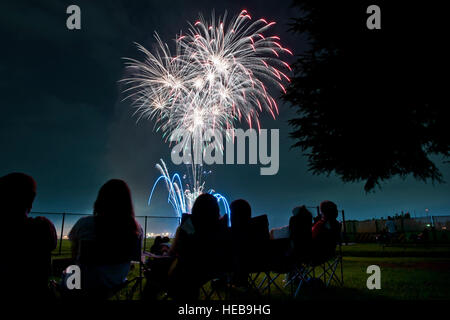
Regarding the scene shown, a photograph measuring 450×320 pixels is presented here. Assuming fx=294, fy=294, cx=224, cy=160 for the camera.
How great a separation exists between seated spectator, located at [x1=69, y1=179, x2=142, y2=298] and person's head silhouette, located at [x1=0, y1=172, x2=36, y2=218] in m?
0.63

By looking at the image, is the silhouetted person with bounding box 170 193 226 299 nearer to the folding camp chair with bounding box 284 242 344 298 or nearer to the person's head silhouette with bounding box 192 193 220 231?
the person's head silhouette with bounding box 192 193 220 231

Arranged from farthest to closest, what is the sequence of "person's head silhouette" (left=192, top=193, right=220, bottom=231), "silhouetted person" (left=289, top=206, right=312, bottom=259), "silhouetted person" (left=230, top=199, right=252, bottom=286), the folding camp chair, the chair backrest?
1. "silhouetted person" (left=289, top=206, right=312, bottom=259)
2. the folding camp chair
3. the chair backrest
4. "silhouetted person" (left=230, top=199, right=252, bottom=286)
5. "person's head silhouette" (left=192, top=193, right=220, bottom=231)

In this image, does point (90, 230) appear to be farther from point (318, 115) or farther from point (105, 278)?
point (318, 115)

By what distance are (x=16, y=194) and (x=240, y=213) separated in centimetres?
286

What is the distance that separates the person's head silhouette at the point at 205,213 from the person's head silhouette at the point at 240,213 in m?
0.83

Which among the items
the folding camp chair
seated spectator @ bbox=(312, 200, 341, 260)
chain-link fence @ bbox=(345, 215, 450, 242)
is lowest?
chain-link fence @ bbox=(345, 215, 450, 242)

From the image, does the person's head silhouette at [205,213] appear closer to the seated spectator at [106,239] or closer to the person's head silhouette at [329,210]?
the seated spectator at [106,239]

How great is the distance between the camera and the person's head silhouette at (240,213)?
14.3ft

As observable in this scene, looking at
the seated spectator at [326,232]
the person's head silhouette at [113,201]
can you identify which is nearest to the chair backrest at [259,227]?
the seated spectator at [326,232]

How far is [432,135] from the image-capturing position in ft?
41.8

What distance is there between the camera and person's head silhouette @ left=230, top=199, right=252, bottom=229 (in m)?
4.35

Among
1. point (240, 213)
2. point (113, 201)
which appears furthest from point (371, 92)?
point (113, 201)

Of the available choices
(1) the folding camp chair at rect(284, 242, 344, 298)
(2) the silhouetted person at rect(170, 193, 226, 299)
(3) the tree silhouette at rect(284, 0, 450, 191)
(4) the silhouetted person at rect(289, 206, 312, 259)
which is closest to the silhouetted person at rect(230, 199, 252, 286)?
(2) the silhouetted person at rect(170, 193, 226, 299)

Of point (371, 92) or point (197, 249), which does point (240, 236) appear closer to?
point (197, 249)
